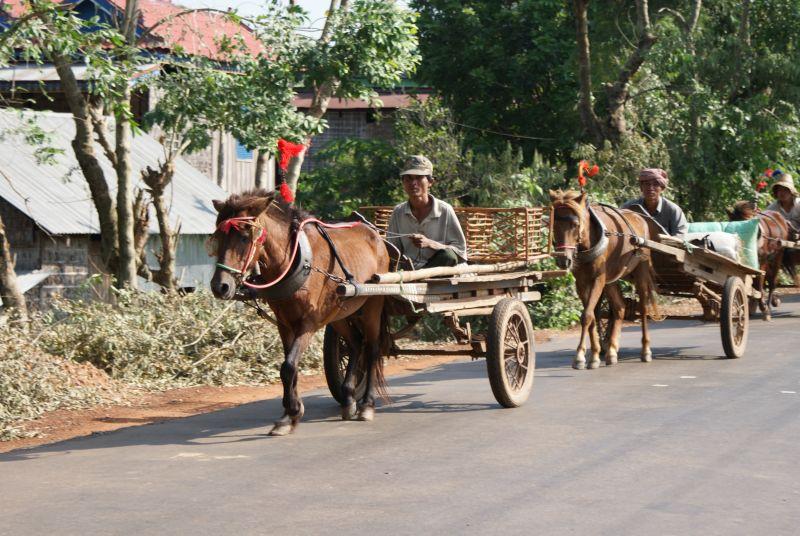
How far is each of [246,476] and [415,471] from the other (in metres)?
1.09

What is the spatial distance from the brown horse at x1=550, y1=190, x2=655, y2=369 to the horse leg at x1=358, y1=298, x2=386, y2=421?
2.67 meters

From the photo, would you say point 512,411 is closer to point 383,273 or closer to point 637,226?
point 383,273

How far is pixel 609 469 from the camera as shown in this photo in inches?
281

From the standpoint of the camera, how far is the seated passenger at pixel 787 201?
60.0ft

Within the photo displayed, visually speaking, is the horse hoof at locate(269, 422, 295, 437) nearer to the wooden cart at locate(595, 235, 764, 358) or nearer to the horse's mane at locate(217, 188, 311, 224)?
the horse's mane at locate(217, 188, 311, 224)

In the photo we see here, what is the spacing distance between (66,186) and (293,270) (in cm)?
1266

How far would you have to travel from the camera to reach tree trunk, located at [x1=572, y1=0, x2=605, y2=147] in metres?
22.7

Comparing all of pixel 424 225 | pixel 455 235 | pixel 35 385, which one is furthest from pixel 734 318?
pixel 35 385

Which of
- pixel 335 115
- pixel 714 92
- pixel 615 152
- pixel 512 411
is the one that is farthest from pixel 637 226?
pixel 335 115

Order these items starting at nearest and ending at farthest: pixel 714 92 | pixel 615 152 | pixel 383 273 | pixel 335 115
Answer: pixel 383 273 < pixel 615 152 < pixel 714 92 < pixel 335 115

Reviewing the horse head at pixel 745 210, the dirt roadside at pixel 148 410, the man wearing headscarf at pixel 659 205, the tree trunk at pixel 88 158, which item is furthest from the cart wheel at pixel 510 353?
the horse head at pixel 745 210

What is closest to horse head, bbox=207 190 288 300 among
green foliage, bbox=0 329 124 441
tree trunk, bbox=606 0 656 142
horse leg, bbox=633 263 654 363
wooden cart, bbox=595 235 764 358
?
green foliage, bbox=0 329 124 441

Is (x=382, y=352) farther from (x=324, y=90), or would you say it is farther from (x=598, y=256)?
(x=324, y=90)

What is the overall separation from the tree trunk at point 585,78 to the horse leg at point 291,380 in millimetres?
16040
